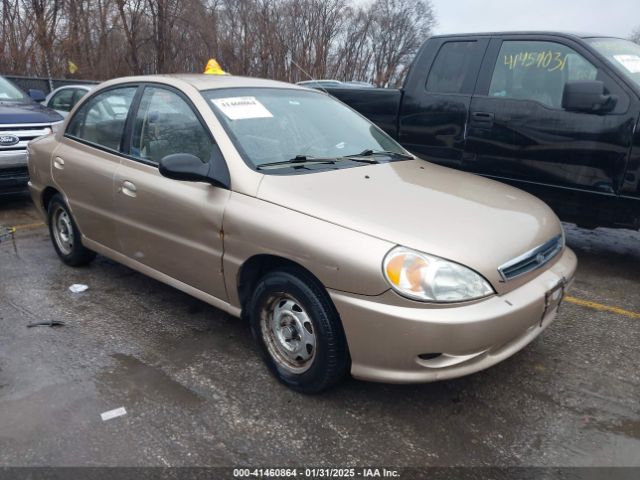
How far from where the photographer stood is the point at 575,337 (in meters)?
3.60

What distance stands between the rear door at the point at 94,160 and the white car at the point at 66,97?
6849 mm

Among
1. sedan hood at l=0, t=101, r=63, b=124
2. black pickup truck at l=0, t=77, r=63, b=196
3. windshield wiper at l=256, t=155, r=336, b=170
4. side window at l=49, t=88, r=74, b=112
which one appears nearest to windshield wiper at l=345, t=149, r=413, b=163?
windshield wiper at l=256, t=155, r=336, b=170

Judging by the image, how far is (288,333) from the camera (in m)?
2.91

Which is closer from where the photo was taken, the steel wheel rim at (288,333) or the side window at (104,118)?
the steel wheel rim at (288,333)

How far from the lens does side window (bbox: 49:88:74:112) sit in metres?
10.7

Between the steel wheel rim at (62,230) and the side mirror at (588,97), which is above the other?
the side mirror at (588,97)

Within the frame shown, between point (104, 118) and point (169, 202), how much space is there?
4.43 ft

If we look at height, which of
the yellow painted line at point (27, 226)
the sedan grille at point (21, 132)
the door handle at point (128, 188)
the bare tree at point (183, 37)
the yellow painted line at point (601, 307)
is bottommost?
the yellow painted line at point (601, 307)

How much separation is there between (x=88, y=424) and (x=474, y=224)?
85.7 inches

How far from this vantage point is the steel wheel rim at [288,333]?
2.80m

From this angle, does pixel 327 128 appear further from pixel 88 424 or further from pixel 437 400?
pixel 88 424

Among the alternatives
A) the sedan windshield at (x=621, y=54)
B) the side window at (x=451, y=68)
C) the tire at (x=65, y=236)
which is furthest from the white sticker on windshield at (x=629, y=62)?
the tire at (x=65, y=236)

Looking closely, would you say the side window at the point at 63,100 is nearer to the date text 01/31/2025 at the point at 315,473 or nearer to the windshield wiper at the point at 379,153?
the windshield wiper at the point at 379,153

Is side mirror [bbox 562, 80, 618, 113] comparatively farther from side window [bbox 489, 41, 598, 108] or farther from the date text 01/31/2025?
the date text 01/31/2025
